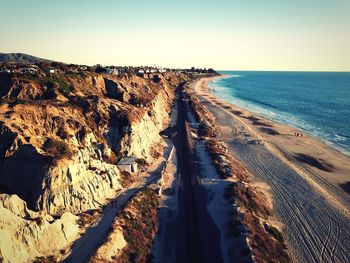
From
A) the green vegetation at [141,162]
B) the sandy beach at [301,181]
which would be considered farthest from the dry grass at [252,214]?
the green vegetation at [141,162]

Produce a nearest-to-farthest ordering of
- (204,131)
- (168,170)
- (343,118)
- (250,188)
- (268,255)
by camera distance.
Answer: (268,255) → (250,188) → (168,170) → (204,131) → (343,118)

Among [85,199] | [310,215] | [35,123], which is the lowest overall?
[310,215]

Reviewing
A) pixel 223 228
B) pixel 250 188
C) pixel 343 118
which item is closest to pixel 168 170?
pixel 250 188

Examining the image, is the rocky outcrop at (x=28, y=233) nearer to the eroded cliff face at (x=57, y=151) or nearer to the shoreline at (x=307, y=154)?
the eroded cliff face at (x=57, y=151)

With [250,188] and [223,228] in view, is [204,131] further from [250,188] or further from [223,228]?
[223,228]

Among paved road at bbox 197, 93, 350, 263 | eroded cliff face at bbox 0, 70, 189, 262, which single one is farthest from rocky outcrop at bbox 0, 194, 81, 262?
paved road at bbox 197, 93, 350, 263

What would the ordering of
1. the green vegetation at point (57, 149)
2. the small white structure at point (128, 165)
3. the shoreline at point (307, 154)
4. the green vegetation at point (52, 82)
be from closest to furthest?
the green vegetation at point (57, 149) < the small white structure at point (128, 165) < the shoreline at point (307, 154) < the green vegetation at point (52, 82)

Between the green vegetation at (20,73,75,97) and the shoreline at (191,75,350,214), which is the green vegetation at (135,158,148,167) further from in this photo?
the shoreline at (191,75,350,214)
